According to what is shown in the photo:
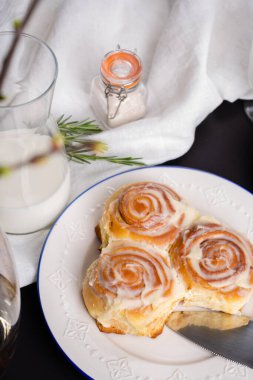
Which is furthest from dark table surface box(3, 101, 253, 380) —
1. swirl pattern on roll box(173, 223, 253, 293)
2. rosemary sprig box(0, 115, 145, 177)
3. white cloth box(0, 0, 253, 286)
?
swirl pattern on roll box(173, 223, 253, 293)

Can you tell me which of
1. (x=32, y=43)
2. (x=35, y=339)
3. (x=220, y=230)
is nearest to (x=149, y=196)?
(x=220, y=230)

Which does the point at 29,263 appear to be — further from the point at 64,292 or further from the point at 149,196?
the point at 149,196

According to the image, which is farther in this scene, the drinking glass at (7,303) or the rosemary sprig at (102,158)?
the rosemary sprig at (102,158)

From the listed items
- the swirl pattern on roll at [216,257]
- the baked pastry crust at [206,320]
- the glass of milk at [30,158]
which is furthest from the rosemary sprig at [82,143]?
the baked pastry crust at [206,320]

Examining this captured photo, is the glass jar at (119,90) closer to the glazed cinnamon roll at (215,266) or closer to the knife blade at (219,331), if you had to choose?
the glazed cinnamon roll at (215,266)

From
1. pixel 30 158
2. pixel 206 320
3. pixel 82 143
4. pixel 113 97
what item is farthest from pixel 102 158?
pixel 206 320
